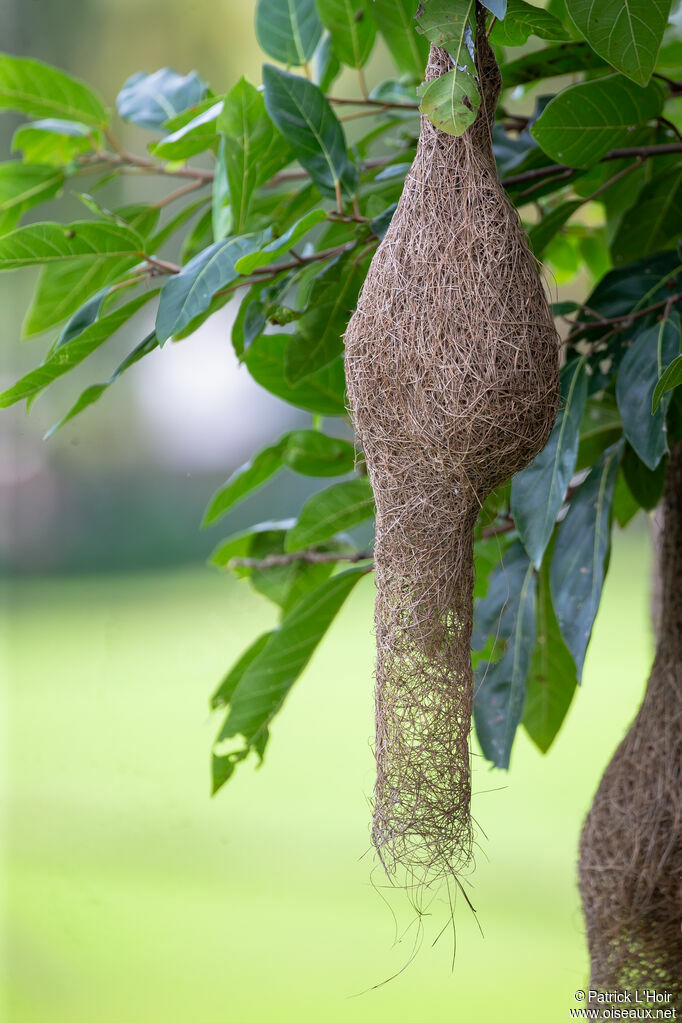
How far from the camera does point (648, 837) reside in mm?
855

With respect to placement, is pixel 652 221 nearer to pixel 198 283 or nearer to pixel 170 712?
pixel 198 283

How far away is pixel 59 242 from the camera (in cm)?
73

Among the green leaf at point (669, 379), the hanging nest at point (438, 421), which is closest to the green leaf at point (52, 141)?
the hanging nest at point (438, 421)

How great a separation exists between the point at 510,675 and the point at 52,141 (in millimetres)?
746

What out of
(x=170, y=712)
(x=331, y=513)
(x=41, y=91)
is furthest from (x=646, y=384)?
(x=170, y=712)

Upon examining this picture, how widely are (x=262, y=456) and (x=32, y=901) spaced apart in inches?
73.1

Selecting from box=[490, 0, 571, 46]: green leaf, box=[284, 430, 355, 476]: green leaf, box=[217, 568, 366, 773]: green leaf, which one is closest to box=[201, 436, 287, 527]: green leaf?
box=[284, 430, 355, 476]: green leaf

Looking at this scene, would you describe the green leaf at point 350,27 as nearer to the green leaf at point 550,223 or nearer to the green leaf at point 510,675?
the green leaf at point 550,223

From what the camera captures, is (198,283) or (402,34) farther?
(402,34)

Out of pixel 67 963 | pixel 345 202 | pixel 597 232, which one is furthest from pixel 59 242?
pixel 67 963

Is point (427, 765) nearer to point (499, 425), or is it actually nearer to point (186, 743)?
point (499, 425)

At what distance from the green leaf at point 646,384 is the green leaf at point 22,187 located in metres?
0.64

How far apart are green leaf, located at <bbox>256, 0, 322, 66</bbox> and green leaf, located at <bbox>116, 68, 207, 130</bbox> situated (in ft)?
0.49

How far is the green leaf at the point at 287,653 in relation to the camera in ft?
2.97
